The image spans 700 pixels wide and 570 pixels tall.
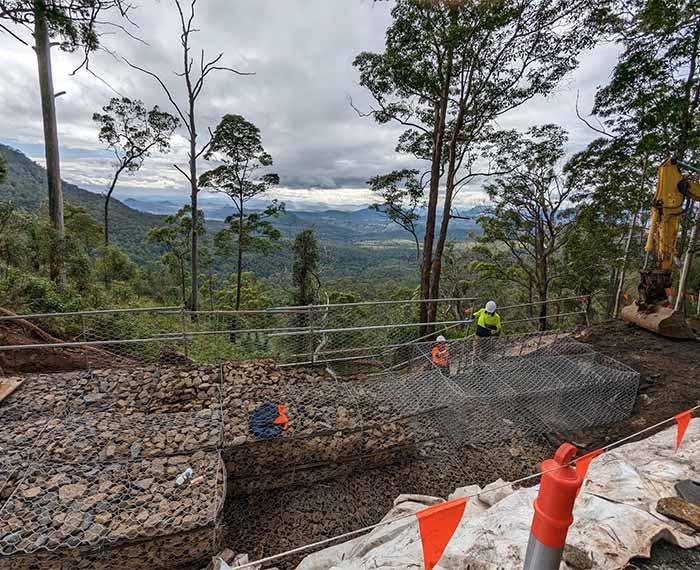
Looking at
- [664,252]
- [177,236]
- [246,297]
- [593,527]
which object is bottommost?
[246,297]

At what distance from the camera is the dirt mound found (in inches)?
176

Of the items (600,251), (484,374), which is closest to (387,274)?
(600,251)

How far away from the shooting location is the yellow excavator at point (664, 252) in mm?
4789

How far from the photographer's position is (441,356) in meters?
4.72

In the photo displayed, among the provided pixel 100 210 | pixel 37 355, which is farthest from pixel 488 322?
pixel 100 210

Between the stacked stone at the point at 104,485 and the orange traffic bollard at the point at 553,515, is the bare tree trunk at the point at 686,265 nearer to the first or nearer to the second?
the orange traffic bollard at the point at 553,515

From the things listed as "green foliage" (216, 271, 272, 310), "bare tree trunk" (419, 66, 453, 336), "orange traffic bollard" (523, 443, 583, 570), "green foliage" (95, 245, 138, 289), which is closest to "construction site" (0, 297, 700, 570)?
"orange traffic bollard" (523, 443, 583, 570)

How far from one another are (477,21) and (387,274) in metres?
42.1

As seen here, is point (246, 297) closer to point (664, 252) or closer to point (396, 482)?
point (396, 482)

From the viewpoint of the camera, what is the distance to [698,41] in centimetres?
670

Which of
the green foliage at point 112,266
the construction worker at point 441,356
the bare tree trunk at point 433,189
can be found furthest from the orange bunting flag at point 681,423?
the green foliage at point 112,266

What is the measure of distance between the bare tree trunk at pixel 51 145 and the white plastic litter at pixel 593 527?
8541 mm

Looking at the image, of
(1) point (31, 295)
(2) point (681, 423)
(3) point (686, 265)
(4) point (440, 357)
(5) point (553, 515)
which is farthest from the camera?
(3) point (686, 265)

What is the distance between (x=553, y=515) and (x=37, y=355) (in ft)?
20.3
